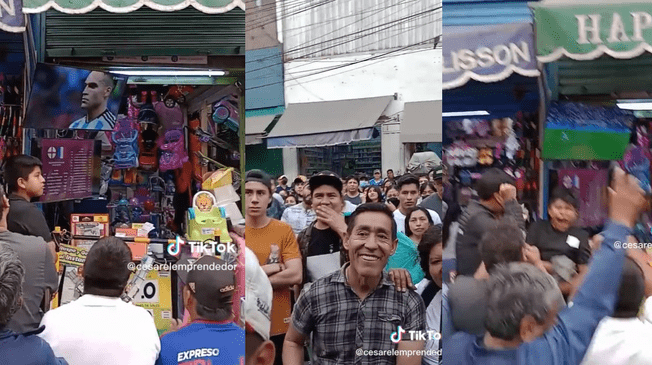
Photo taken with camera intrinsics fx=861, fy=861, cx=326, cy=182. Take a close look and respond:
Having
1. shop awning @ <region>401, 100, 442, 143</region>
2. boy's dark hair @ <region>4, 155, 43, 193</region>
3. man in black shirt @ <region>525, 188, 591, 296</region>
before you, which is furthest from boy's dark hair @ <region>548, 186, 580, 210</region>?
boy's dark hair @ <region>4, 155, 43, 193</region>

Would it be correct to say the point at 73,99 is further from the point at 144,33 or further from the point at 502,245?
the point at 502,245

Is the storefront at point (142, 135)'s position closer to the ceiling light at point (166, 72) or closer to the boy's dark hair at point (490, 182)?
the ceiling light at point (166, 72)

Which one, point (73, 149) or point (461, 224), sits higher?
point (73, 149)

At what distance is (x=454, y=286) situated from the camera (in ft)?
8.59

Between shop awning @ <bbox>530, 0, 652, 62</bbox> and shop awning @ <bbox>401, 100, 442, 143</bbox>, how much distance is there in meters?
0.39

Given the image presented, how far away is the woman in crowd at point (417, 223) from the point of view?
8.39 ft

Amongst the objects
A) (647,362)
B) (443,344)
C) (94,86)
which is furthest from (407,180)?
(94,86)

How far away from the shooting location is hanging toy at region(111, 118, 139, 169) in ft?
10.9

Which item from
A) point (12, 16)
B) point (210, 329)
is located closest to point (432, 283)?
point (210, 329)

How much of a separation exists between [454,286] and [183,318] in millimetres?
1048

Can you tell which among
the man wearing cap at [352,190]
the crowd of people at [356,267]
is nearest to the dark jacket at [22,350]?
the crowd of people at [356,267]

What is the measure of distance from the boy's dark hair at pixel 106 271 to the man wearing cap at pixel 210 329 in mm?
233

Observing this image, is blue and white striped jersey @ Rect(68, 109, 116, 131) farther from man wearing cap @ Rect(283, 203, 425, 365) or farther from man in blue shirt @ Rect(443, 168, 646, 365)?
man in blue shirt @ Rect(443, 168, 646, 365)

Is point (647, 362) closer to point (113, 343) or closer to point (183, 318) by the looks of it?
point (183, 318)
